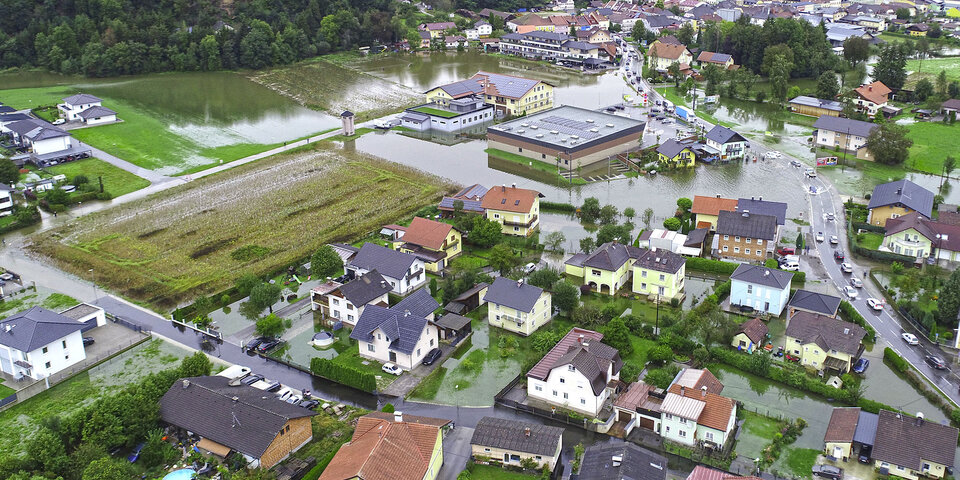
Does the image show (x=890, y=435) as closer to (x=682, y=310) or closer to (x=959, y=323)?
(x=959, y=323)

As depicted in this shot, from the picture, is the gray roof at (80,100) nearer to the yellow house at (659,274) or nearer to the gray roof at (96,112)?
the gray roof at (96,112)

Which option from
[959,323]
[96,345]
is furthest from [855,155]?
[96,345]

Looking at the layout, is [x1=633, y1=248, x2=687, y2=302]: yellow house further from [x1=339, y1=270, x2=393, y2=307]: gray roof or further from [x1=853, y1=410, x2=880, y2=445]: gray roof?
[x1=339, y1=270, x2=393, y2=307]: gray roof

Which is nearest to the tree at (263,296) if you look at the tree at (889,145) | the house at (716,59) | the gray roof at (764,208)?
the gray roof at (764,208)

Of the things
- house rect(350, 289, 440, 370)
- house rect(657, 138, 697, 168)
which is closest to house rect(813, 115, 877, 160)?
house rect(657, 138, 697, 168)

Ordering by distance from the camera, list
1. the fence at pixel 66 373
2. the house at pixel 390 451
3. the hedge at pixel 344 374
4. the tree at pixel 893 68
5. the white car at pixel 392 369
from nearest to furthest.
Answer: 1. the house at pixel 390 451
2. the fence at pixel 66 373
3. the hedge at pixel 344 374
4. the white car at pixel 392 369
5. the tree at pixel 893 68
